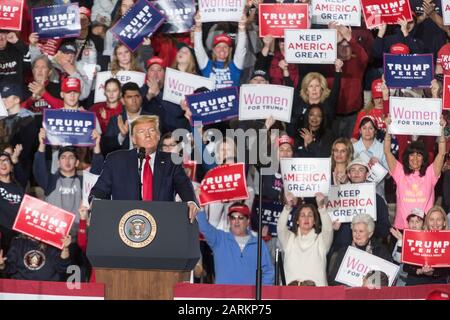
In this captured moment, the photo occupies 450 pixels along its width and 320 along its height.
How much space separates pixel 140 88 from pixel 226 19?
3.34 feet

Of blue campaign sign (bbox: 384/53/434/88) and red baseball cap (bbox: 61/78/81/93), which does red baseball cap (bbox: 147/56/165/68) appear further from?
blue campaign sign (bbox: 384/53/434/88)

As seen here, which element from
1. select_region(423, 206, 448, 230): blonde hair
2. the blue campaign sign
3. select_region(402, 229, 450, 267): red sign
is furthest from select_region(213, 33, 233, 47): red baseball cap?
select_region(402, 229, 450, 267): red sign

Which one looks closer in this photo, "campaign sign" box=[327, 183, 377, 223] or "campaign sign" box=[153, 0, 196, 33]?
"campaign sign" box=[327, 183, 377, 223]

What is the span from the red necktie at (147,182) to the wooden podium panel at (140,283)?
2.97 ft

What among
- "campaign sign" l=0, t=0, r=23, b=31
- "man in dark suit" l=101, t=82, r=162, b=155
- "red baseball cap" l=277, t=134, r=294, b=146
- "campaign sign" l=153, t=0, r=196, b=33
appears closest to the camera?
"red baseball cap" l=277, t=134, r=294, b=146

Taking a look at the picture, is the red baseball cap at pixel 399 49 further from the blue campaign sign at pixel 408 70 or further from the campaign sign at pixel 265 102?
the campaign sign at pixel 265 102

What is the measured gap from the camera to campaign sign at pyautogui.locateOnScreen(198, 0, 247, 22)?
36.6 ft

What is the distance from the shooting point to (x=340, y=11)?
11.3 m

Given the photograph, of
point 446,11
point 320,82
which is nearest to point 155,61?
point 320,82

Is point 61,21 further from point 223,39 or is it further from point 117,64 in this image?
point 223,39

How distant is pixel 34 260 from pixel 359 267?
8.06ft

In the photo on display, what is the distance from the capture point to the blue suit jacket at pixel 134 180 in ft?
22.9

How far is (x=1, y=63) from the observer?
10977 millimetres

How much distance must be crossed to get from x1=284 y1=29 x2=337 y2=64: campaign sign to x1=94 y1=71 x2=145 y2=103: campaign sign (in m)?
1.30
